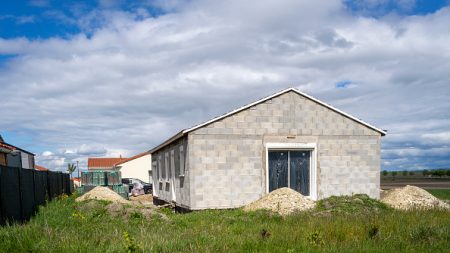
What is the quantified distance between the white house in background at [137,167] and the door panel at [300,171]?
1610 inches

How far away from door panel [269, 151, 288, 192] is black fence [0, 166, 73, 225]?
8.52m

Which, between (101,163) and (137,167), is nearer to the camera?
(137,167)

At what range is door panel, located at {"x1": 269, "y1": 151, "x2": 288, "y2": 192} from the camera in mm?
17594

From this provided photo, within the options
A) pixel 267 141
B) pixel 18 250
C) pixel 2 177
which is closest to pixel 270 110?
pixel 267 141

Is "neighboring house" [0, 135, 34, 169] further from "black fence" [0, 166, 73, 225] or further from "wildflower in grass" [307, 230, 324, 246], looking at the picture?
"wildflower in grass" [307, 230, 324, 246]

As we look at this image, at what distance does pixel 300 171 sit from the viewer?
58.9 ft

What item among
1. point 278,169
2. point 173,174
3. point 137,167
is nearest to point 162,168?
point 173,174

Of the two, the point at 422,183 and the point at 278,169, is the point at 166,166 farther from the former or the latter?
the point at 422,183

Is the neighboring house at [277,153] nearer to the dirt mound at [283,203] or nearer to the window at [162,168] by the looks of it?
the dirt mound at [283,203]

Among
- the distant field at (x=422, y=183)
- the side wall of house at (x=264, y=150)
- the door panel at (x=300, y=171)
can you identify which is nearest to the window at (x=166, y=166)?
the side wall of house at (x=264, y=150)

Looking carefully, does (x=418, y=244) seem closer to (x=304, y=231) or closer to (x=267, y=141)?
(x=304, y=231)

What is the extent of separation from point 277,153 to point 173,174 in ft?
17.7

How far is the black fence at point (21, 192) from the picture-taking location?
37.9 feet

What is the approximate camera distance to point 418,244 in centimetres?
823
